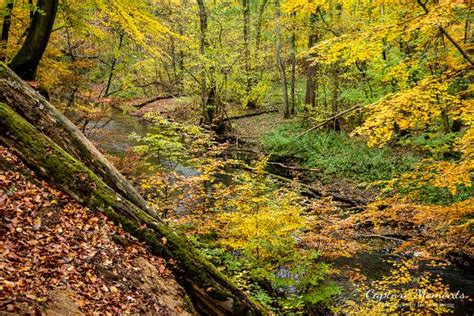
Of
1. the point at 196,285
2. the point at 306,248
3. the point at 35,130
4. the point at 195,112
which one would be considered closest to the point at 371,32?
the point at 306,248

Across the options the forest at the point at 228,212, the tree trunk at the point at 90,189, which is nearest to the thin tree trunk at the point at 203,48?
the forest at the point at 228,212

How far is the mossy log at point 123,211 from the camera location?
4445 mm

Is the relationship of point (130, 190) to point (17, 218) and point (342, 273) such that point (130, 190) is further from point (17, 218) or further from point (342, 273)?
point (342, 273)

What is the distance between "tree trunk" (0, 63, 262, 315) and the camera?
14.6 ft

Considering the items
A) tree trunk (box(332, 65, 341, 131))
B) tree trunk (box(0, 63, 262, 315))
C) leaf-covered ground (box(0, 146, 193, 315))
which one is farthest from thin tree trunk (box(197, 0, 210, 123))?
leaf-covered ground (box(0, 146, 193, 315))

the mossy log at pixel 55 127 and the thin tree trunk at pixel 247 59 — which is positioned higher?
the thin tree trunk at pixel 247 59

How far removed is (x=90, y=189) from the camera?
14.9 ft

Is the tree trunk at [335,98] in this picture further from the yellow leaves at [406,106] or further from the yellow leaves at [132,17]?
the yellow leaves at [132,17]

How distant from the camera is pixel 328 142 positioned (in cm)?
1855

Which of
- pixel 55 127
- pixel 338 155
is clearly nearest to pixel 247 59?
pixel 338 155

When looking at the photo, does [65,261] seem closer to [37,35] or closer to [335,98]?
[37,35]

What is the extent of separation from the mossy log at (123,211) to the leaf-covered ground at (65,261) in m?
0.13

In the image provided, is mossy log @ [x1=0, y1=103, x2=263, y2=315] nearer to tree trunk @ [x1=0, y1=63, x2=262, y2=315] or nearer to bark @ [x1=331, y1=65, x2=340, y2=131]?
tree trunk @ [x1=0, y1=63, x2=262, y2=315]

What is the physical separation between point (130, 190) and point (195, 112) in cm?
1679
